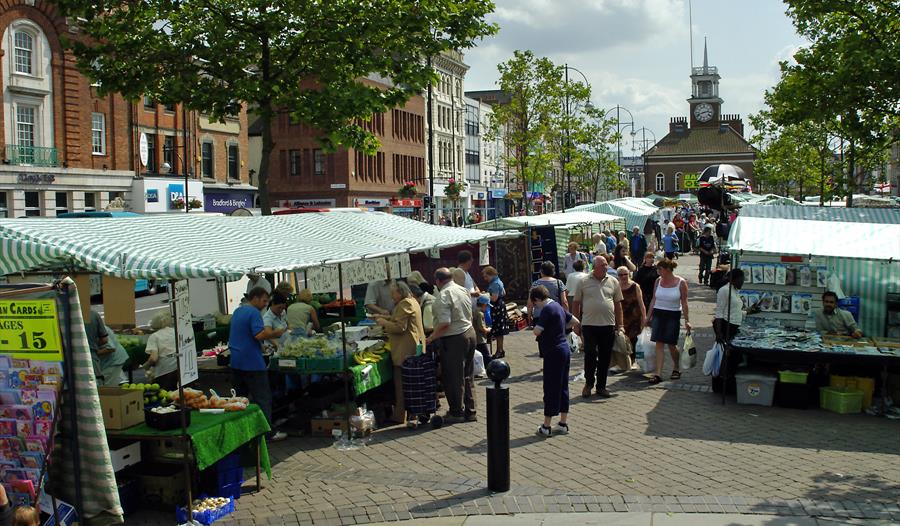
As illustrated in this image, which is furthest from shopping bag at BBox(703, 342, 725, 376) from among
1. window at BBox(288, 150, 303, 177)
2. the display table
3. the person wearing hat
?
window at BBox(288, 150, 303, 177)

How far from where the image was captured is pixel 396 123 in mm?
70062

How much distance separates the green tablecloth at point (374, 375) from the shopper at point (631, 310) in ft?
13.7

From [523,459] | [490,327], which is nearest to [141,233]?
[523,459]

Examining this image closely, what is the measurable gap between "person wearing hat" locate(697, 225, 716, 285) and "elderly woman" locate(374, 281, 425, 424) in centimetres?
1724

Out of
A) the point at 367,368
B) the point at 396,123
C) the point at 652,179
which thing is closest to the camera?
the point at 367,368

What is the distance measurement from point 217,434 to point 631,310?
25.1 feet

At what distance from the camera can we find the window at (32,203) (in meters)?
37.8

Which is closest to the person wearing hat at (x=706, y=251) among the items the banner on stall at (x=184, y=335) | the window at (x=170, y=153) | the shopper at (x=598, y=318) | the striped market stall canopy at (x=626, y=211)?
the striped market stall canopy at (x=626, y=211)

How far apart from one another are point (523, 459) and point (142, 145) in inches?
1560

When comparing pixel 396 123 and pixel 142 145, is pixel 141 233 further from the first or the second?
pixel 396 123

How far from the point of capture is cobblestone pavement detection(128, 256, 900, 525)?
7.53 m

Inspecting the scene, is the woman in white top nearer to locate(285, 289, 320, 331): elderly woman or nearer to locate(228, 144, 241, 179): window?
locate(285, 289, 320, 331): elderly woman

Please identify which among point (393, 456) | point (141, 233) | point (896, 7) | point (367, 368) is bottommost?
point (393, 456)

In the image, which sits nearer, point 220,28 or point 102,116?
point 220,28
